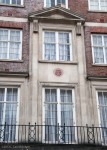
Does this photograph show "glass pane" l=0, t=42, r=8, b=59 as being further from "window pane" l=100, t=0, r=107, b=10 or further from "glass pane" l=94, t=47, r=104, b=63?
"window pane" l=100, t=0, r=107, b=10

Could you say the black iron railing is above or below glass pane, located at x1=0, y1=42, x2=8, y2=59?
below

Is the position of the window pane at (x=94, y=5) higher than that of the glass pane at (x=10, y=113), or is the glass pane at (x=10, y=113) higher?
the window pane at (x=94, y=5)

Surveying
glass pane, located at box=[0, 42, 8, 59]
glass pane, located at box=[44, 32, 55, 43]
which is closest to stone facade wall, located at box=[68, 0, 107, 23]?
glass pane, located at box=[44, 32, 55, 43]

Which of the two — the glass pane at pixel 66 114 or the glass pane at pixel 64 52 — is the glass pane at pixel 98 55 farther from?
the glass pane at pixel 66 114

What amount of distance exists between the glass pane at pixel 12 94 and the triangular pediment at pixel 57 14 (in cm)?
473

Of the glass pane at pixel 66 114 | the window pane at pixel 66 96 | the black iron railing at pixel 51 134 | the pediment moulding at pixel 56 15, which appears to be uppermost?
the pediment moulding at pixel 56 15

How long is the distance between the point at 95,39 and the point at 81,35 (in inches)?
36.6

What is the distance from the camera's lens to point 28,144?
1527 centimetres

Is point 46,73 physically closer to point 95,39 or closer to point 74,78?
point 74,78

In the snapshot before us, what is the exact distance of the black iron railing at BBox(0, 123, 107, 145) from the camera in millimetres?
15734

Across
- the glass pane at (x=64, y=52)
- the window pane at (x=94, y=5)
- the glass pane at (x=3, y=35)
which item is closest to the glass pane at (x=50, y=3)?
the window pane at (x=94, y=5)

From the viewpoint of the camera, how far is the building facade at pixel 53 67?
16453 millimetres

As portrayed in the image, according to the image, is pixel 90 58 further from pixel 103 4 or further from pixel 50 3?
pixel 50 3

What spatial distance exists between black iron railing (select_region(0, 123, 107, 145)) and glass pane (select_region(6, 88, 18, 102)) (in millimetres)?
1511
